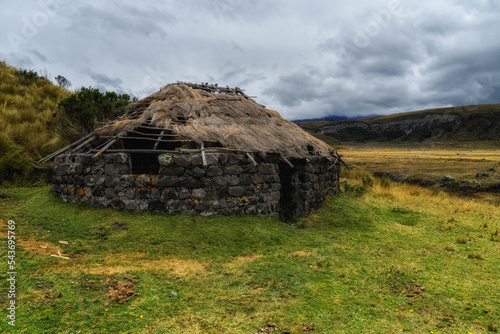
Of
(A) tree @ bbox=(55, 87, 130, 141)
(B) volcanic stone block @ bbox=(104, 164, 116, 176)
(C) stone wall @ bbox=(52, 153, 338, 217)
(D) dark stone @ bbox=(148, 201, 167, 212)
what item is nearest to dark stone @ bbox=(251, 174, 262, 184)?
(C) stone wall @ bbox=(52, 153, 338, 217)

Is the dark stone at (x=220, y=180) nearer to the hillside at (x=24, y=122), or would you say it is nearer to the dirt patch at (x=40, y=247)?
the dirt patch at (x=40, y=247)

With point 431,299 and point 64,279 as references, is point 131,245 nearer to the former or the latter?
point 64,279

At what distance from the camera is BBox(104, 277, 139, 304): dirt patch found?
3824 mm

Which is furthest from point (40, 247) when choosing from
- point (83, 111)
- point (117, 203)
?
point (83, 111)

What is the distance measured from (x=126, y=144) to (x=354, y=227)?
7.15m

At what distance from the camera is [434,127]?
66688mm

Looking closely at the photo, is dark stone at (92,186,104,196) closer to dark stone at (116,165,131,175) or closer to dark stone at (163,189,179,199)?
dark stone at (116,165,131,175)

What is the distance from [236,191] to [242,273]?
2626 millimetres

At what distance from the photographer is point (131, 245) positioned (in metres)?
5.69

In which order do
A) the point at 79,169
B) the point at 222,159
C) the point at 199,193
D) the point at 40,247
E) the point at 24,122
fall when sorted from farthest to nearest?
the point at 24,122
the point at 79,169
the point at 222,159
the point at 199,193
the point at 40,247

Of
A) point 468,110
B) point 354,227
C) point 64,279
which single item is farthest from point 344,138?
point 64,279

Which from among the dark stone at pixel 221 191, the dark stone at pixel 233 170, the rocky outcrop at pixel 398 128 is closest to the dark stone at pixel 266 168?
the dark stone at pixel 233 170

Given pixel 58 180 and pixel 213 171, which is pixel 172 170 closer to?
pixel 213 171

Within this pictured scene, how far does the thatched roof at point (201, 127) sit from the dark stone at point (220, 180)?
87 centimetres
